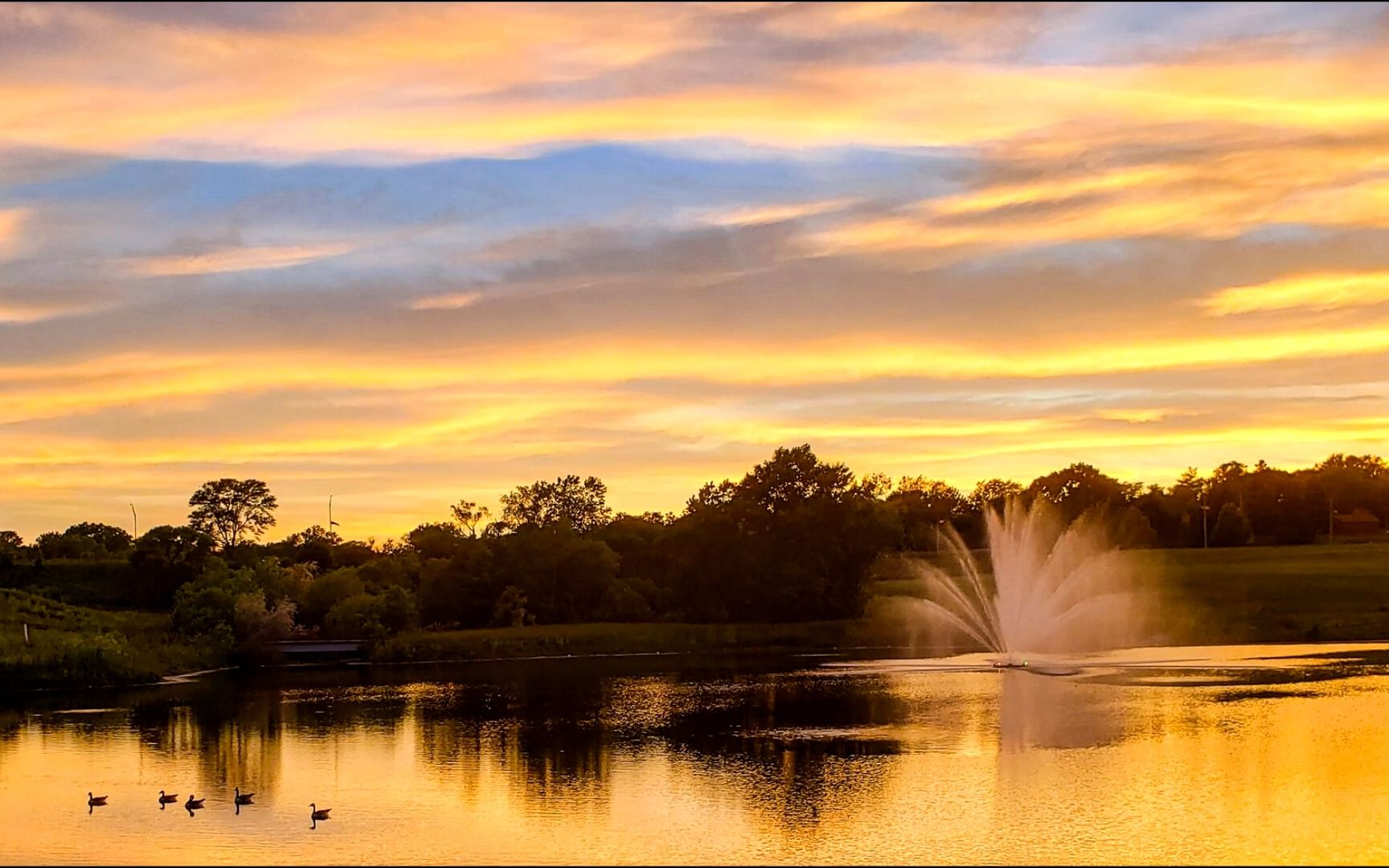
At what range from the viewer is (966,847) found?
37.1 meters

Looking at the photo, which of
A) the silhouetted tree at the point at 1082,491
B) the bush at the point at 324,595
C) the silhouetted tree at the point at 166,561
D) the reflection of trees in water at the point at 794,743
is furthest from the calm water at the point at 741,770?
the silhouetted tree at the point at 1082,491

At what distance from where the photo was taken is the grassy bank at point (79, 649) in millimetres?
90625

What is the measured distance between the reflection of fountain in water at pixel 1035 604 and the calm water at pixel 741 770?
1359 centimetres

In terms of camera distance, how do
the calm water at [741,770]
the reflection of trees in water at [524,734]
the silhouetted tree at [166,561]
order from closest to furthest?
the calm water at [741,770], the reflection of trees in water at [524,734], the silhouetted tree at [166,561]

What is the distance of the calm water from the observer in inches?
1523

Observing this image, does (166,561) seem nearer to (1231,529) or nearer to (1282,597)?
(1282,597)

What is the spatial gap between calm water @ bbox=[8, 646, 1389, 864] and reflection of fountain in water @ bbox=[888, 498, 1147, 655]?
44.6 feet

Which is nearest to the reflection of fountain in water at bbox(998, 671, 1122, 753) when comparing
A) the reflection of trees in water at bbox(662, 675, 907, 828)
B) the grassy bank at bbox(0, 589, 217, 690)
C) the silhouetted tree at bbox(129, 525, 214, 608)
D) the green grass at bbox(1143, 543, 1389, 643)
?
the reflection of trees in water at bbox(662, 675, 907, 828)

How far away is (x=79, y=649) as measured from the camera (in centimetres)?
9200

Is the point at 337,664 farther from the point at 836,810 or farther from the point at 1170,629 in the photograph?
the point at 836,810

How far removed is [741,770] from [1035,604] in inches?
2162

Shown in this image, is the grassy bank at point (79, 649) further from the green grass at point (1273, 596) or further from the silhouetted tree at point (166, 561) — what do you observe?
the green grass at point (1273, 596)

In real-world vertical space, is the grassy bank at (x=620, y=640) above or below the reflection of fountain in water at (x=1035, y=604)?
below

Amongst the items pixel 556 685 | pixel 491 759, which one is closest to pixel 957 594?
pixel 556 685
